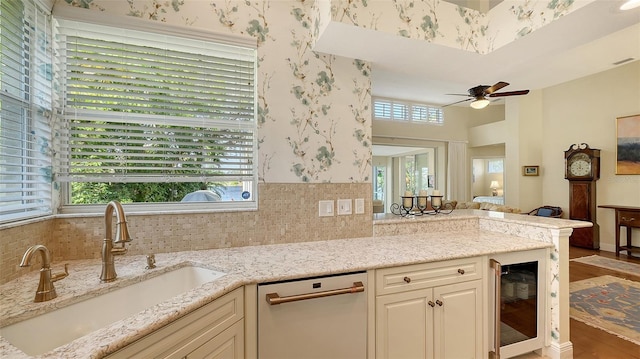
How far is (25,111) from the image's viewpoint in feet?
4.83

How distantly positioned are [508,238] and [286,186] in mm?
1805

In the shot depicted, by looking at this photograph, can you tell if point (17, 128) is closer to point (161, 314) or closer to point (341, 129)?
point (161, 314)

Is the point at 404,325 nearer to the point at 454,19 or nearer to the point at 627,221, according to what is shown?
the point at 454,19

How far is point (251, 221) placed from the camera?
77.7 inches

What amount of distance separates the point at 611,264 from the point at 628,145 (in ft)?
6.97

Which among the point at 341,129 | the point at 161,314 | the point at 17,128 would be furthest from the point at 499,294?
the point at 17,128

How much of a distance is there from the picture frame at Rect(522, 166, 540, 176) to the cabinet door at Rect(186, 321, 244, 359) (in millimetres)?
6976

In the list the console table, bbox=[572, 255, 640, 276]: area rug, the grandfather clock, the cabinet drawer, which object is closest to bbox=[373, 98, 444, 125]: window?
the grandfather clock

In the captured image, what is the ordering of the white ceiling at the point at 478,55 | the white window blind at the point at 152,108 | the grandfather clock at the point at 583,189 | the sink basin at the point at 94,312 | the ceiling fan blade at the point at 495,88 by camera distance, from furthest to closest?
the grandfather clock at the point at 583,189 < the ceiling fan blade at the point at 495,88 < the white ceiling at the point at 478,55 < the white window blind at the point at 152,108 < the sink basin at the point at 94,312

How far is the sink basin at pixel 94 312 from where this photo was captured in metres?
1.01

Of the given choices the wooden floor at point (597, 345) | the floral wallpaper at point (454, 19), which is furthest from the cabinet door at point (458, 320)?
the floral wallpaper at point (454, 19)

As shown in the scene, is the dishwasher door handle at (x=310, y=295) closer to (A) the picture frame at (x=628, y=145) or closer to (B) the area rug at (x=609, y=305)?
(B) the area rug at (x=609, y=305)

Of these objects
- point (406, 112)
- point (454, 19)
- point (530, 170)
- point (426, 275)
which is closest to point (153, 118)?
point (426, 275)

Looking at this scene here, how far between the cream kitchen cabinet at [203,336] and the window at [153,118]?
867mm
